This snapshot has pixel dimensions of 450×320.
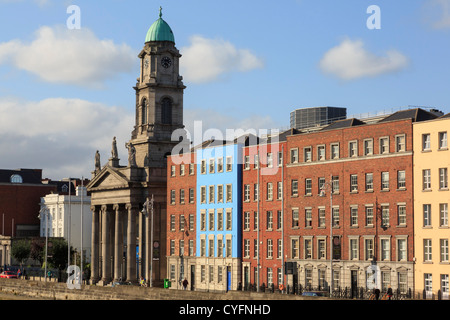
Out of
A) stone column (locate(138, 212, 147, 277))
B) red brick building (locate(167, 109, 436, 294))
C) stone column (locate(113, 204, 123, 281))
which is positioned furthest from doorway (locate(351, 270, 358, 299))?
stone column (locate(113, 204, 123, 281))

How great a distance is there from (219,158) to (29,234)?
270 feet

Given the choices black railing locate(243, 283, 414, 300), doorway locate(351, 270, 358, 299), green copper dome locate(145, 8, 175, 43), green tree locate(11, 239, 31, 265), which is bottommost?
black railing locate(243, 283, 414, 300)

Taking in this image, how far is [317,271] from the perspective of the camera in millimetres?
102750

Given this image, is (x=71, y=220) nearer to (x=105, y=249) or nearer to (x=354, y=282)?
(x=105, y=249)

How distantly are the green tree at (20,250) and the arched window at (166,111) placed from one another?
4209 centimetres

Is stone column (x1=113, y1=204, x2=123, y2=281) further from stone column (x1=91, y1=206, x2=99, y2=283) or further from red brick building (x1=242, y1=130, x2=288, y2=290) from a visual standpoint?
red brick building (x1=242, y1=130, x2=288, y2=290)

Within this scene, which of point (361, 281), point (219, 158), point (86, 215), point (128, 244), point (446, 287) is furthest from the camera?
point (86, 215)

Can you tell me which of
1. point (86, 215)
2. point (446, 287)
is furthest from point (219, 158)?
point (86, 215)

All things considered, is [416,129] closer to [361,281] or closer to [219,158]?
[361,281]

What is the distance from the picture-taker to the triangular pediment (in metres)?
143

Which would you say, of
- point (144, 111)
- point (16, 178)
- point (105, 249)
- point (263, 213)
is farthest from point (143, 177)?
point (16, 178)

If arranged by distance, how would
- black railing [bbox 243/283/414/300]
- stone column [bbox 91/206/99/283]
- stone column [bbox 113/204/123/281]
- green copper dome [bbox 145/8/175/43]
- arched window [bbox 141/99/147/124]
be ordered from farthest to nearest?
1. stone column [bbox 91/206/99/283]
2. arched window [bbox 141/99/147/124]
3. green copper dome [bbox 145/8/175/43]
4. stone column [bbox 113/204/123/281]
5. black railing [bbox 243/283/414/300]

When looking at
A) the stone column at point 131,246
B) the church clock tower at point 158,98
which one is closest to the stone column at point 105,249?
the stone column at point 131,246

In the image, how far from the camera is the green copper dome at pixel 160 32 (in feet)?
476
